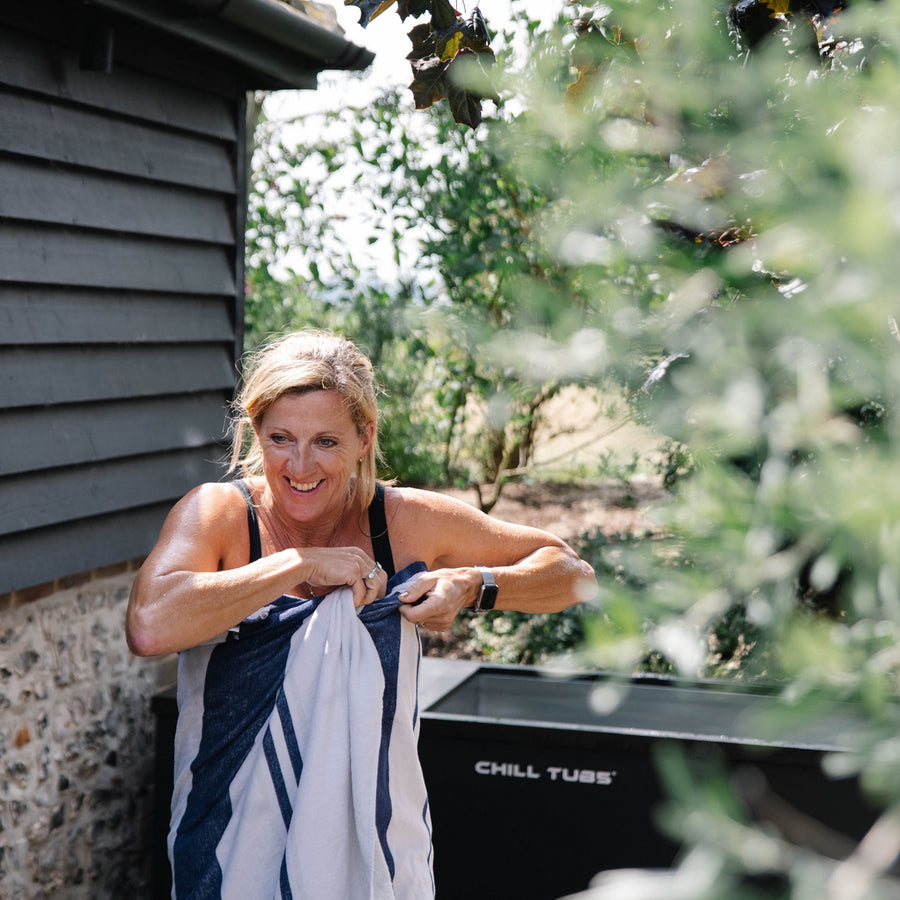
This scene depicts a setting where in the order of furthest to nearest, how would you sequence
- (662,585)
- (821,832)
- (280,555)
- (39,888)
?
(39,888) → (821,832) → (280,555) → (662,585)

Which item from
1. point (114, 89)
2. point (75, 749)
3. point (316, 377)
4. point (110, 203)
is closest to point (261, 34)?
point (114, 89)

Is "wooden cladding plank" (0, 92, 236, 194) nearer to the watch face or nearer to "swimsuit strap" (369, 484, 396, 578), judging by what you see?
"swimsuit strap" (369, 484, 396, 578)

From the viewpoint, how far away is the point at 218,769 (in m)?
2.22

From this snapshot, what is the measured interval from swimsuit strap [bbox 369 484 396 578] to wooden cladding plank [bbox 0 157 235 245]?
1311mm

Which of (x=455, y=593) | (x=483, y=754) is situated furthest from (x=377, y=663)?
(x=483, y=754)

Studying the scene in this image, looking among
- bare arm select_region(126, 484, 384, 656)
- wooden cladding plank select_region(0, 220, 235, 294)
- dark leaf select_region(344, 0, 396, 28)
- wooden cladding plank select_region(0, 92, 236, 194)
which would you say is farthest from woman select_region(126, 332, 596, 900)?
wooden cladding plank select_region(0, 92, 236, 194)

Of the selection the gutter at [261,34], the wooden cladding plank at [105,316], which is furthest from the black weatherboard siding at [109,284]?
the gutter at [261,34]

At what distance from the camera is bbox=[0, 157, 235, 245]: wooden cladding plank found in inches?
116

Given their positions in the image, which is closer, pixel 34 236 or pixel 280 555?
pixel 280 555

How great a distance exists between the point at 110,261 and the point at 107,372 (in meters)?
0.34

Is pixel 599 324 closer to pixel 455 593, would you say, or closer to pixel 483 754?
pixel 455 593

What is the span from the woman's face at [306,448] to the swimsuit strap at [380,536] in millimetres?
166

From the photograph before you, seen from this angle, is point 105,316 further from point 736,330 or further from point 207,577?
point 736,330

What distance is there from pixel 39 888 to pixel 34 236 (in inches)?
74.1
